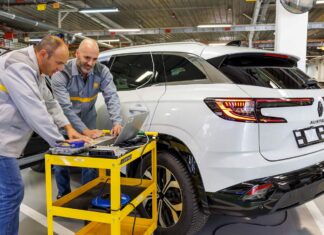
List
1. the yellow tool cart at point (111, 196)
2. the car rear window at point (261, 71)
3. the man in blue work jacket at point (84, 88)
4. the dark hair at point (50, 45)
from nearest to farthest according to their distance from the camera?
the yellow tool cart at point (111, 196) → the dark hair at point (50, 45) → the car rear window at point (261, 71) → the man in blue work jacket at point (84, 88)

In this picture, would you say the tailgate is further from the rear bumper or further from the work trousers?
the work trousers

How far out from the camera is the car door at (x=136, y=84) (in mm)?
2859

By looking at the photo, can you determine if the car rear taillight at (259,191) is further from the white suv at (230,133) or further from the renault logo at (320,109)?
the renault logo at (320,109)

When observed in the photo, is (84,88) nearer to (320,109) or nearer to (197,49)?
(197,49)

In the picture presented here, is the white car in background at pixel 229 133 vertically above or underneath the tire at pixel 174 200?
above

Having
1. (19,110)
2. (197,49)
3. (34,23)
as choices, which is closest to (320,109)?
(197,49)

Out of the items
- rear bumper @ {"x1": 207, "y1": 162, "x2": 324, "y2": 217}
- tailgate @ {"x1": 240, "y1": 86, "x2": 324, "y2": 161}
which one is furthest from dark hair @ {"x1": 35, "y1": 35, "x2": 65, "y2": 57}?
rear bumper @ {"x1": 207, "y1": 162, "x2": 324, "y2": 217}

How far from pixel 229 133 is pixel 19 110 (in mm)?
1333

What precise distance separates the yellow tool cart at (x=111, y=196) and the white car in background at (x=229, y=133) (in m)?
0.21

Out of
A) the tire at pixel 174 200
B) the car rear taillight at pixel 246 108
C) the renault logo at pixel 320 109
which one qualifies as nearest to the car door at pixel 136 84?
the tire at pixel 174 200

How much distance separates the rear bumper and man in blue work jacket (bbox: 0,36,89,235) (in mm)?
1158

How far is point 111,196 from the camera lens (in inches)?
72.8

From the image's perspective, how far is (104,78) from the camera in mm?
3068

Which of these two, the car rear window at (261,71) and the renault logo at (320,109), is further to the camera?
the renault logo at (320,109)
